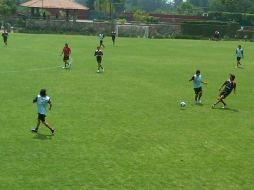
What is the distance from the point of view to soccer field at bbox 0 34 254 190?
13836 millimetres

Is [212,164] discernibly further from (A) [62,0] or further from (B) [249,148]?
(A) [62,0]

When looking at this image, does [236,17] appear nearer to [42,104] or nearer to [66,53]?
[66,53]

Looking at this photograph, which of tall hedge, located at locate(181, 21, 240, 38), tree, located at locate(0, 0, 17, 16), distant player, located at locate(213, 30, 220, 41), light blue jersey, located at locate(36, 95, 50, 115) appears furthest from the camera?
tree, located at locate(0, 0, 17, 16)

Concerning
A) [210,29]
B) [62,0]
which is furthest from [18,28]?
[210,29]

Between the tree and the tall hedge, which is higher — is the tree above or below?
above

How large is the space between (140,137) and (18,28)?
73566 millimetres

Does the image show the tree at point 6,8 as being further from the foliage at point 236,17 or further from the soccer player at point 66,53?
the soccer player at point 66,53

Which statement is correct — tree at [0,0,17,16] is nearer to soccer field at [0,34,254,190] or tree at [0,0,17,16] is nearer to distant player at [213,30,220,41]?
distant player at [213,30,220,41]

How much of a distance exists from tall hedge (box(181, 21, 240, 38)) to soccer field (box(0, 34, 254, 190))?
5163 centimetres

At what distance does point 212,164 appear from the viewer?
50.4ft

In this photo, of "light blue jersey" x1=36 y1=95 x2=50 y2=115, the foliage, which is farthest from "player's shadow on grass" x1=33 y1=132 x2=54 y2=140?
the foliage

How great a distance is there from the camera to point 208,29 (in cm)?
8719

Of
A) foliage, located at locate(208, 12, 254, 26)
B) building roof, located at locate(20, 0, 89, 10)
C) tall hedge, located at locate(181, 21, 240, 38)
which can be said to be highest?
building roof, located at locate(20, 0, 89, 10)

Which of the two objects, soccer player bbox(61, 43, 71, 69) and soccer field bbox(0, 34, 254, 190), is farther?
soccer player bbox(61, 43, 71, 69)
